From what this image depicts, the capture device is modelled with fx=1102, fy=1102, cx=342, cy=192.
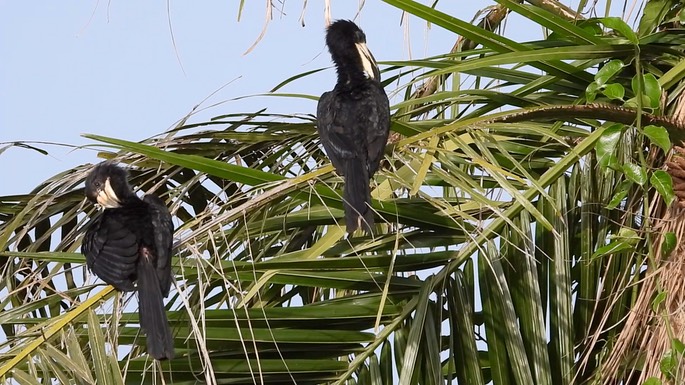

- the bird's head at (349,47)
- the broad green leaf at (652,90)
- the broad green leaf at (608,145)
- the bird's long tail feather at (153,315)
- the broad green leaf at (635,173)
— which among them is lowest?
the bird's long tail feather at (153,315)

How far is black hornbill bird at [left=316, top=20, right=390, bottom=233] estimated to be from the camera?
10.5ft

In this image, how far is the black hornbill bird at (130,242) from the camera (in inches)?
116

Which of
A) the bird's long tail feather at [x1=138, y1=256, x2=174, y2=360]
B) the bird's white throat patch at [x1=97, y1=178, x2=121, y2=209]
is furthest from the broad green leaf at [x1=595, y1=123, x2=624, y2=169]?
the bird's white throat patch at [x1=97, y1=178, x2=121, y2=209]

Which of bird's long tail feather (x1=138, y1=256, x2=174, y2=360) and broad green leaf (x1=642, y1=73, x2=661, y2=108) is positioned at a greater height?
broad green leaf (x1=642, y1=73, x2=661, y2=108)

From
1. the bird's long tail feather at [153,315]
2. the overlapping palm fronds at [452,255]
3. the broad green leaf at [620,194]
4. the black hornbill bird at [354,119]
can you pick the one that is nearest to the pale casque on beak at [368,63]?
the black hornbill bird at [354,119]

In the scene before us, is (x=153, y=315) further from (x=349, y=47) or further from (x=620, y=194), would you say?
(x=349, y=47)

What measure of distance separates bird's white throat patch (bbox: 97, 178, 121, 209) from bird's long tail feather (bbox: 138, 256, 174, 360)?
35 centimetres

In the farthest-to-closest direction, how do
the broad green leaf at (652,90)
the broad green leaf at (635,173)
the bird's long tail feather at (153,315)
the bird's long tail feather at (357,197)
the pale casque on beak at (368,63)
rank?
the pale casque on beak at (368,63)
the bird's long tail feather at (357,197)
the broad green leaf at (652,90)
the broad green leaf at (635,173)
the bird's long tail feather at (153,315)

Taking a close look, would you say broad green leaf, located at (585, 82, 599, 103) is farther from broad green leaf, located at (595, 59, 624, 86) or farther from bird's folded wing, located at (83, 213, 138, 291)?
bird's folded wing, located at (83, 213, 138, 291)

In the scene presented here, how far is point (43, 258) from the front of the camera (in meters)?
2.80

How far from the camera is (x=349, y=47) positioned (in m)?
4.16

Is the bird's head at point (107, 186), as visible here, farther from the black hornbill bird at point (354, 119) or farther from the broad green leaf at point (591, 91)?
the broad green leaf at point (591, 91)

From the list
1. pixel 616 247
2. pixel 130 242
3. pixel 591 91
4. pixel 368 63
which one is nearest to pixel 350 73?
pixel 368 63

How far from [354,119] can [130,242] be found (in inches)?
35.3
